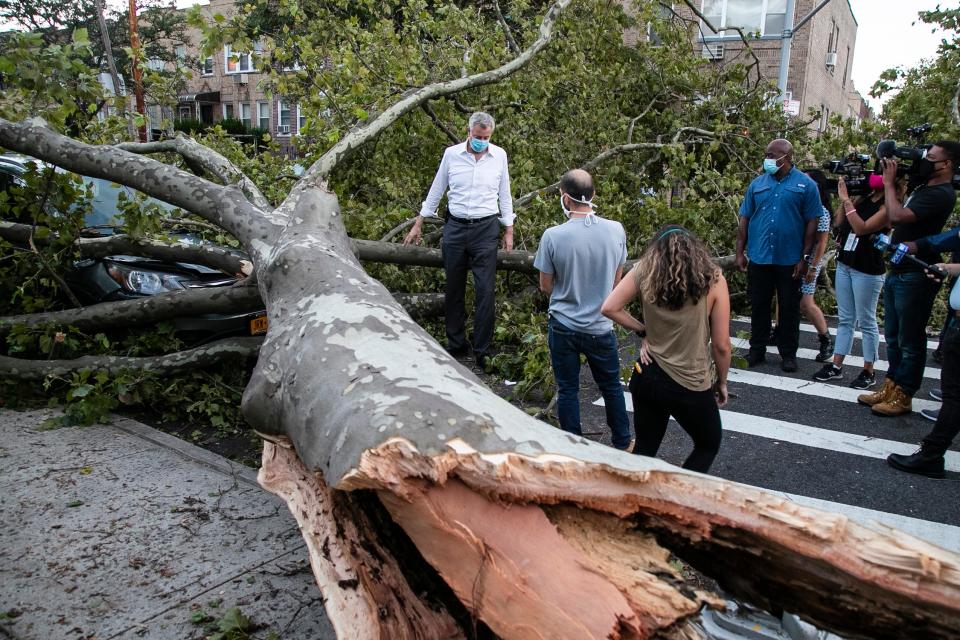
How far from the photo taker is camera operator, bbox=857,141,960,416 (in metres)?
4.88

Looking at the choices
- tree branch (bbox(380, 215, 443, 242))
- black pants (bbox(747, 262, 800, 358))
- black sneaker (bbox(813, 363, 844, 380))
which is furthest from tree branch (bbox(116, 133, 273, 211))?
black sneaker (bbox(813, 363, 844, 380))

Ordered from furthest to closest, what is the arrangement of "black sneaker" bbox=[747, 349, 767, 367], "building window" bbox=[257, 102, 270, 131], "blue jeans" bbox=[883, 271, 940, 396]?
"building window" bbox=[257, 102, 270, 131]
"black sneaker" bbox=[747, 349, 767, 367]
"blue jeans" bbox=[883, 271, 940, 396]

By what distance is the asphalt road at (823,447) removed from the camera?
4.07 metres

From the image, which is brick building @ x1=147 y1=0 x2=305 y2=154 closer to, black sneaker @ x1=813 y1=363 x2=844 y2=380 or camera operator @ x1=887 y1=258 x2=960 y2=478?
black sneaker @ x1=813 y1=363 x2=844 y2=380

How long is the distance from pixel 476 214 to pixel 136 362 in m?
2.96

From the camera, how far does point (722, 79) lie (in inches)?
389

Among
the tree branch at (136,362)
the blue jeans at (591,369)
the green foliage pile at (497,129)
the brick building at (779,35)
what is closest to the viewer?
the blue jeans at (591,369)

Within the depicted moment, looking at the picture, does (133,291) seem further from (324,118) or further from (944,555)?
(944,555)

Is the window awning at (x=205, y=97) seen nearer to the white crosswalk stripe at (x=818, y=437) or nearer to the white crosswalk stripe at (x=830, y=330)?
the white crosswalk stripe at (x=830, y=330)

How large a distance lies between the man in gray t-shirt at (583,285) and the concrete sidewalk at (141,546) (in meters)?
1.88

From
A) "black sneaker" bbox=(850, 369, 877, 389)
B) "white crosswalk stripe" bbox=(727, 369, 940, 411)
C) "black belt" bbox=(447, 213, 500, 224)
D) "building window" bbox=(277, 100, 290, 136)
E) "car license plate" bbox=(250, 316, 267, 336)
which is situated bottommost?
"white crosswalk stripe" bbox=(727, 369, 940, 411)

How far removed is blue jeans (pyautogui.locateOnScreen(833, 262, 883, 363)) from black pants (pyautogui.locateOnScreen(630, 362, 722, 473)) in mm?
3102

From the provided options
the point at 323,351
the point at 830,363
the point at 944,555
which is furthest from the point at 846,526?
the point at 830,363

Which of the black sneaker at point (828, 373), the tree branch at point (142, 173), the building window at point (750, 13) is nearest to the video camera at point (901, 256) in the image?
the black sneaker at point (828, 373)
